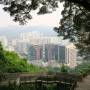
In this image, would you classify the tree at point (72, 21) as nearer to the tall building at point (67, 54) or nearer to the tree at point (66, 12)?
the tree at point (66, 12)

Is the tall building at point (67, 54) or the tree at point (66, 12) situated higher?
the tree at point (66, 12)

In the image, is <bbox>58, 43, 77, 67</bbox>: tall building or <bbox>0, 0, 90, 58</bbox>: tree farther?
<bbox>58, 43, 77, 67</bbox>: tall building

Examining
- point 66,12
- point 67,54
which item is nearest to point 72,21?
point 66,12

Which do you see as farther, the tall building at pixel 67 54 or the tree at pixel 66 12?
the tall building at pixel 67 54

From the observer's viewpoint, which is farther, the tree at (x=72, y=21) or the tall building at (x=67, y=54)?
the tall building at (x=67, y=54)

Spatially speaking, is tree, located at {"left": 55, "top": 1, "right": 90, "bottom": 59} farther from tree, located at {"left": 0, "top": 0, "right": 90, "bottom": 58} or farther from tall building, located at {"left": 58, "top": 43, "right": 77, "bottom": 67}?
tall building, located at {"left": 58, "top": 43, "right": 77, "bottom": 67}

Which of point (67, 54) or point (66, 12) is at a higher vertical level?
point (66, 12)

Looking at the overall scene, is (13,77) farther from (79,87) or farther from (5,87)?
(79,87)

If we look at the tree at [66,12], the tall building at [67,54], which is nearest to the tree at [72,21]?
the tree at [66,12]

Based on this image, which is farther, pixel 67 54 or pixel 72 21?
pixel 67 54

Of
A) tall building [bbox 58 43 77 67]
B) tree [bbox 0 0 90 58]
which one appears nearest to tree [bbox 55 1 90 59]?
tree [bbox 0 0 90 58]

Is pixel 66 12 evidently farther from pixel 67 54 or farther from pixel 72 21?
pixel 67 54

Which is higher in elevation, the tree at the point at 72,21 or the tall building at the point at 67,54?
the tree at the point at 72,21

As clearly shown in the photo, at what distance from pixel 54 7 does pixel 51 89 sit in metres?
4.66
